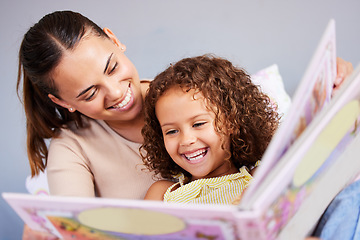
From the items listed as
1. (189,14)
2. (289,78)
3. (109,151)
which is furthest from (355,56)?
(109,151)

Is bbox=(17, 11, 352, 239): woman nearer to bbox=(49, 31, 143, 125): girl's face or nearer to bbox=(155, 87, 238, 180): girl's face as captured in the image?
bbox=(49, 31, 143, 125): girl's face

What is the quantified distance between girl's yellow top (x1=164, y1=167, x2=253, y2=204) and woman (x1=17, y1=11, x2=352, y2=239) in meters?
0.29

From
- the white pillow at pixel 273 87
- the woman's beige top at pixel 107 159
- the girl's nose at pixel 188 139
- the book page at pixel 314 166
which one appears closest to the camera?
the book page at pixel 314 166

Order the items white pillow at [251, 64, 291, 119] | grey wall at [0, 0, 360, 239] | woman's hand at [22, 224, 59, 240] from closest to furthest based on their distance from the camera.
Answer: woman's hand at [22, 224, 59, 240], white pillow at [251, 64, 291, 119], grey wall at [0, 0, 360, 239]

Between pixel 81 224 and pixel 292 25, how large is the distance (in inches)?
70.2

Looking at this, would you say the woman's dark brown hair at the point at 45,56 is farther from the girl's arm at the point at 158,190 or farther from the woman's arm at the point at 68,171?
the girl's arm at the point at 158,190

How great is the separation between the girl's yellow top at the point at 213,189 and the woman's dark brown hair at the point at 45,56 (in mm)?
512

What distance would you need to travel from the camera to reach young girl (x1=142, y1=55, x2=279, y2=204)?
1.10m

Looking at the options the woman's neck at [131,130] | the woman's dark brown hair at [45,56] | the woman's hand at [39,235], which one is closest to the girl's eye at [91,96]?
the woman's dark brown hair at [45,56]

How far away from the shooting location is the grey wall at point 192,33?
82.8 inches

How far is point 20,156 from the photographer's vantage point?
7.05ft

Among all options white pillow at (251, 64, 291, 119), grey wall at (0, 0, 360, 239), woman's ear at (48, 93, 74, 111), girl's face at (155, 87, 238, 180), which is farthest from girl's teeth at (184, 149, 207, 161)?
grey wall at (0, 0, 360, 239)

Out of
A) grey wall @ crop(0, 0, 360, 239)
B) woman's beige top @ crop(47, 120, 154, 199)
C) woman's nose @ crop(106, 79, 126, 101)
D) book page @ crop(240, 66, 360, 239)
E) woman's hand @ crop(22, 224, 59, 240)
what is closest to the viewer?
book page @ crop(240, 66, 360, 239)

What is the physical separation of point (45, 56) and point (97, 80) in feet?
0.56
